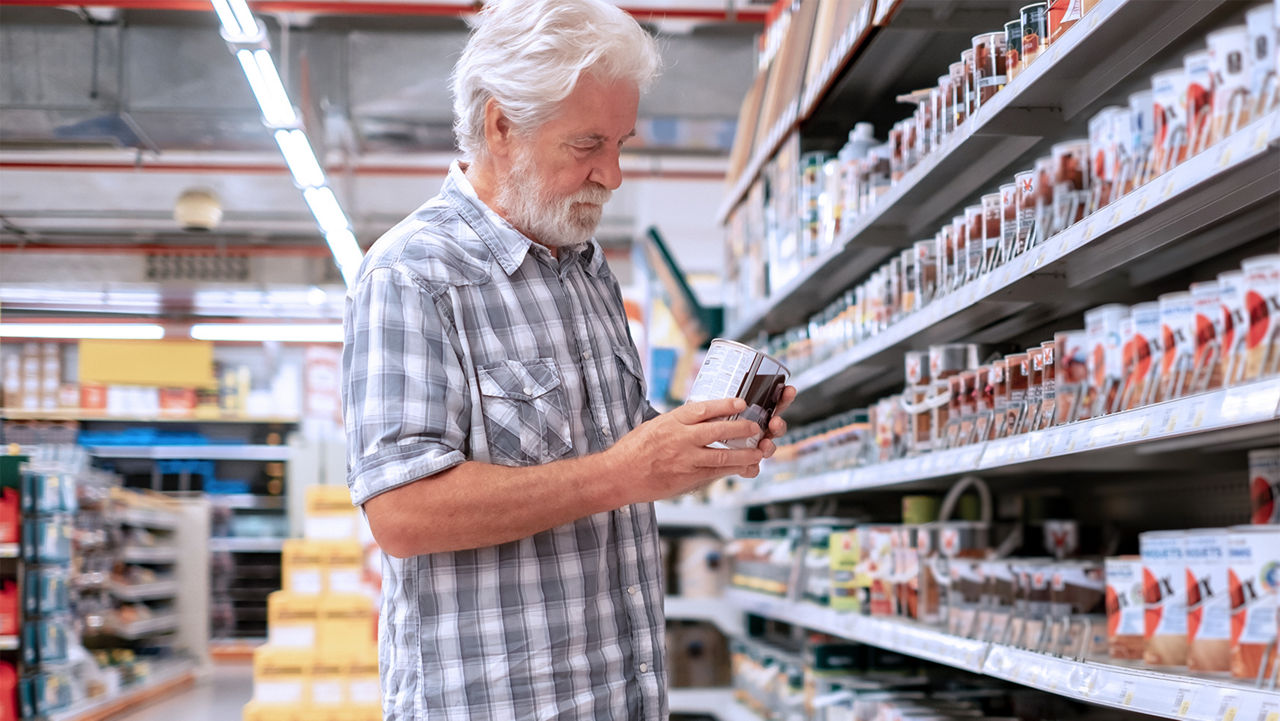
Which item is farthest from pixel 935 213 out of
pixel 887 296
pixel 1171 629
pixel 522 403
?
pixel 522 403

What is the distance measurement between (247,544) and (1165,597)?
45.4ft

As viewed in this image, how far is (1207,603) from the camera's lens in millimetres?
1717

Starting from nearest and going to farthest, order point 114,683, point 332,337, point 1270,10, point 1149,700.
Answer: point 1270,10 < point 1149,700 < point 114,683 < point 332,337

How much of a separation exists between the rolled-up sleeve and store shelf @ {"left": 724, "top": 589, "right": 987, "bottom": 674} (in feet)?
4.02

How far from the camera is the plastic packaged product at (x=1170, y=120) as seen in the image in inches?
67.4

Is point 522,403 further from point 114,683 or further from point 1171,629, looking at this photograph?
point 114,683

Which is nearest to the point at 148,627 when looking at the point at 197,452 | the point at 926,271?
the point at 197,452

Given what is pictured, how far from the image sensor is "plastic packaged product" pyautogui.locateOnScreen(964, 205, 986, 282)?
8.09ft

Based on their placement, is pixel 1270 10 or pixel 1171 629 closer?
pixel 1270 10

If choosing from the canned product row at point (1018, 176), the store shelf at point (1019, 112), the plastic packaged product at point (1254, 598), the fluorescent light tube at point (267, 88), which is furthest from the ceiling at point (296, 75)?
the plastic packaged product at point (1254, 598)

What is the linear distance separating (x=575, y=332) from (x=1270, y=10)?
969 mm

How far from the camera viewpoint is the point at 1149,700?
1.68 metres

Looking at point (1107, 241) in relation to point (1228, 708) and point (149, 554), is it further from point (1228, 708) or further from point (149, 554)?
point (149, 554)

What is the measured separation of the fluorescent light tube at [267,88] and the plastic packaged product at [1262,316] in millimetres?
4336
